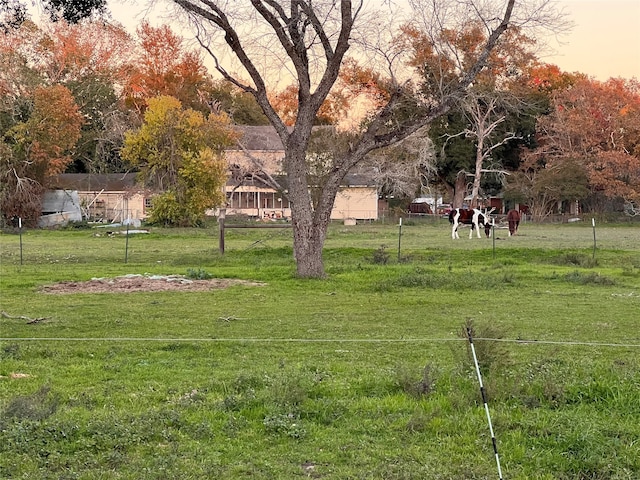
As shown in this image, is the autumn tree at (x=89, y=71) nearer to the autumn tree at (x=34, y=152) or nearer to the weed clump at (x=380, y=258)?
the autumn tree at (x=34, y=152)

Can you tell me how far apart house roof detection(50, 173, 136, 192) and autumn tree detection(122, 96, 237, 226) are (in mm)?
12609

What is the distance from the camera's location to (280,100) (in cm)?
7269

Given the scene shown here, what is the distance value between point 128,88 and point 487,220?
150ft

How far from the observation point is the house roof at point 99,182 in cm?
6315

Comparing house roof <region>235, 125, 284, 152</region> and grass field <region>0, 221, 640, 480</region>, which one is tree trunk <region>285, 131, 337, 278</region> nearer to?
grass field <region>0, 221, 640, 480</region>

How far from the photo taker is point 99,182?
64.4 meters

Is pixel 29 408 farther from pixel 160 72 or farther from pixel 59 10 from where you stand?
pixel 160 72

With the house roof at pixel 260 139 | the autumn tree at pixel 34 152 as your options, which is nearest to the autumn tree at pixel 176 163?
the autumn tree at pixel 34 152

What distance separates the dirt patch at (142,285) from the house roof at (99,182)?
1762 inches

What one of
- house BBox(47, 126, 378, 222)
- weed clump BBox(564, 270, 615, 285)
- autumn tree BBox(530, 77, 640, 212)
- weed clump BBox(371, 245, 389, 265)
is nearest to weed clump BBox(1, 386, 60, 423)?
weed clump BBox(564, 270, 615, 285)

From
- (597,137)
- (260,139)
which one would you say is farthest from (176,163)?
(597,137)

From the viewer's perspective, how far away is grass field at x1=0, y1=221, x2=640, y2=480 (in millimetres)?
5750

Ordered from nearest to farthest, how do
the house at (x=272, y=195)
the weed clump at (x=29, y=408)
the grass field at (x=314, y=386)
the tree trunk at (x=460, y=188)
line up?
the grass field at (x=314, y=386) < the weed clump at (x=29, y=408) < the house at (x=272, y=195) < the tree trunk at (x=460, y=188)

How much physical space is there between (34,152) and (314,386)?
45.7m
